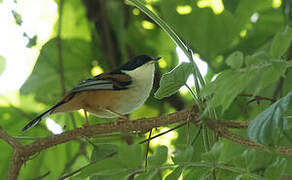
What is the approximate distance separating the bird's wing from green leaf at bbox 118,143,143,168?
4.59ft

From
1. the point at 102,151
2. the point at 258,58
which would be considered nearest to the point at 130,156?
the point at 258,58

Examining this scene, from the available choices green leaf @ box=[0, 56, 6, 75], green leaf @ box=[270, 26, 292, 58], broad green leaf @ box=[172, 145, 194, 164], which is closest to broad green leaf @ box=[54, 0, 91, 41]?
green leaf @ box=[0, 56, 6, 75]

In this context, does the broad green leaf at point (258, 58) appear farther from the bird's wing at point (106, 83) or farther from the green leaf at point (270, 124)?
the bird's wing at point (106, 83)

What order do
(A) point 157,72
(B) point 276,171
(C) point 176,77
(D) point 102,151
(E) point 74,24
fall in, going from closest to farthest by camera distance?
1. (B) point 276,171
2. (C) point 176,77
3. (D) point 102,151
4. (A) point 157,72
5. (E) point 74,24

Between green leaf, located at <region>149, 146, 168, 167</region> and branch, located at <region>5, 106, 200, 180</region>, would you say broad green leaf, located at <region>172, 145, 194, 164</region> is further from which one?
branch, located at <region>5, 106, 200, 180</region>

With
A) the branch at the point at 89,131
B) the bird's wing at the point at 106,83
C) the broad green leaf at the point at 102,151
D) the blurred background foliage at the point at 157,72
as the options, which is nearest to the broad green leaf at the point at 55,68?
the blurred background foliage at the point at 157,72

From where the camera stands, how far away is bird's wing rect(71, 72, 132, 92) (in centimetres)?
306

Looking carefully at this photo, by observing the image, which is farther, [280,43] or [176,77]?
[176,77]

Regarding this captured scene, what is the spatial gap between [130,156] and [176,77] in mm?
431

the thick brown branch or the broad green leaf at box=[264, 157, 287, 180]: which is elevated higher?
the thick brown branch

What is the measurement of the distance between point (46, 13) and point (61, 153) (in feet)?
6.60

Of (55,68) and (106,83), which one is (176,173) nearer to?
(106,83)

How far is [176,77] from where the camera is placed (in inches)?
75.2

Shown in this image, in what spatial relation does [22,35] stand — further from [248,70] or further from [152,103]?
[248,70]
